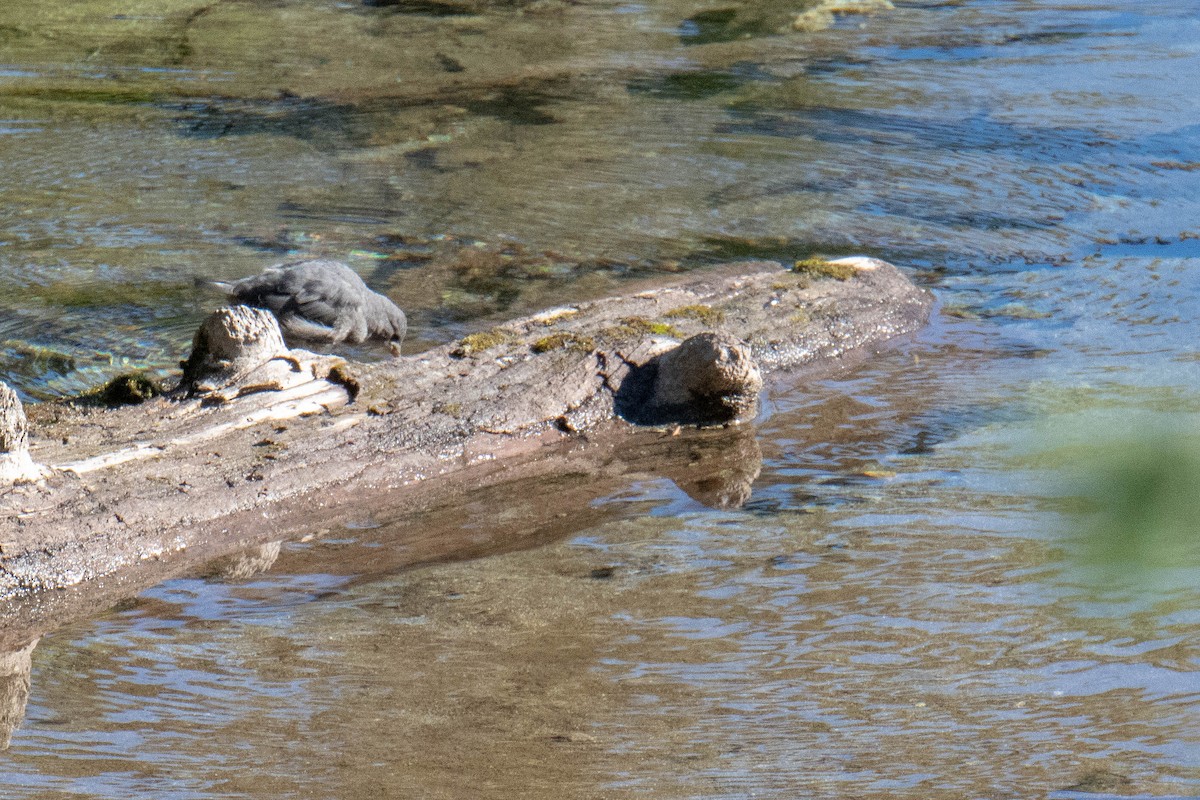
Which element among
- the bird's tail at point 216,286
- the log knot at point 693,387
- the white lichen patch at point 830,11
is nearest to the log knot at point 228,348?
the log knot at point 693,387

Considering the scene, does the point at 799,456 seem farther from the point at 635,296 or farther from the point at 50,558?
the point at 50,558

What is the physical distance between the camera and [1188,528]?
6.43ft

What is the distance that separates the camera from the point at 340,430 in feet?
15.7

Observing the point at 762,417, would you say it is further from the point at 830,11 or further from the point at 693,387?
the point at 830,11

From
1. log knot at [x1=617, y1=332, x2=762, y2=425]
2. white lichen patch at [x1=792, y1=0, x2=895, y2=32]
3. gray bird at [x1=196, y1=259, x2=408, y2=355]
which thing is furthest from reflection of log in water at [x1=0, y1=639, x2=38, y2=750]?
white lichen patch at [x1=792, y1=0, x2=895, y2=32]

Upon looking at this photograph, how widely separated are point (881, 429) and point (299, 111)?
21.9 ft

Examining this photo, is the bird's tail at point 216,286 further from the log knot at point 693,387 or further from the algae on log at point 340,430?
the log knot at point 693,387

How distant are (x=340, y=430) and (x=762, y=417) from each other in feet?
6.01

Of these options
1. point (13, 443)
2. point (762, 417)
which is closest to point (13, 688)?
point (13, 443)

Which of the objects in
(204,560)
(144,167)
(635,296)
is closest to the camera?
(204,560)

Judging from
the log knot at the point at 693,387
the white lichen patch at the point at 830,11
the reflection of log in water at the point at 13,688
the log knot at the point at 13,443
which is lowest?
the reflection of log in water at the point at 13,688

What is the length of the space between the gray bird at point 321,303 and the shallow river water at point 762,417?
1.14ft

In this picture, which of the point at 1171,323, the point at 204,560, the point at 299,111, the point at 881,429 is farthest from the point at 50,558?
the point at 299,111

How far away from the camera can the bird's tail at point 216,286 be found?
21.7ft
